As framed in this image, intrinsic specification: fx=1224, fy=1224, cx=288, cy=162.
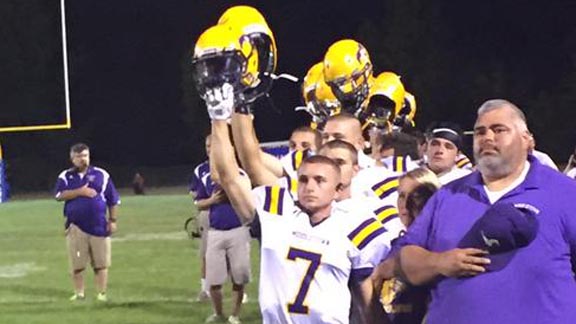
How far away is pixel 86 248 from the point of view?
39.8ft

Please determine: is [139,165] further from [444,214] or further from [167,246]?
[444,214]

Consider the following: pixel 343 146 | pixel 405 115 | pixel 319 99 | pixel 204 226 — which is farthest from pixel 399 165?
pixel 204 226

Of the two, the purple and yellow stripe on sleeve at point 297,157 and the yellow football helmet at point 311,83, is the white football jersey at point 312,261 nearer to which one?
the purple and yellow stripe on sleeve at point 297,157

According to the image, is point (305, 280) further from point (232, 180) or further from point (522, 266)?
point (522, 266)

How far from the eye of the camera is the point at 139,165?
191 feet

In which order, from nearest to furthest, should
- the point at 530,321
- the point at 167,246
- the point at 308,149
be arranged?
1. the point at 530,321
2. the point at 308,149
3. the point at 167,246

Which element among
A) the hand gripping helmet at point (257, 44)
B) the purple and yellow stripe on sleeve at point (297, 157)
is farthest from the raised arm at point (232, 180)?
the purple and yellow stripe on sleeve at point (297, 157)

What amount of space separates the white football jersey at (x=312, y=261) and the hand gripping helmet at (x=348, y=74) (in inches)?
113

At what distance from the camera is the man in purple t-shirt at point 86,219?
39.3 ft

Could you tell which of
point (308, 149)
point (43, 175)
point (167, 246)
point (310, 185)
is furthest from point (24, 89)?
point (310, 185)

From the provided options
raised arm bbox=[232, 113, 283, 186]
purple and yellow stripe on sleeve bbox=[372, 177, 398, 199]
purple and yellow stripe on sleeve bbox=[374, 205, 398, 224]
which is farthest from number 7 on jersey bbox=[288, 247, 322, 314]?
purple and yellow stripe on sleeve bbox=[372, 177, 398, 199]

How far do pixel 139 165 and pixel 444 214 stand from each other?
180ft

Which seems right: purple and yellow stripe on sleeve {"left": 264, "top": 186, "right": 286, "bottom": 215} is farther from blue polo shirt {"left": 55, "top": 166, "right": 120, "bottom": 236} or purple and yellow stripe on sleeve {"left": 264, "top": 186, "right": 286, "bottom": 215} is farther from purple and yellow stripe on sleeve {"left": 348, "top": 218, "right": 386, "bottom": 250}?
blue polo shirt {"left": 55, "top": 166, "right": 120, "bottom": 236}

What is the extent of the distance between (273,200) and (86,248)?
7601mm
